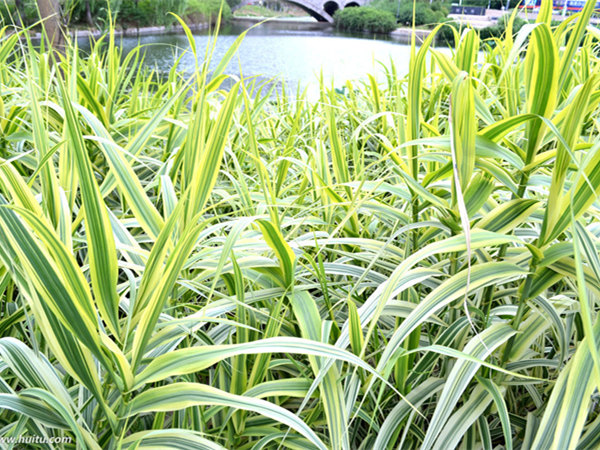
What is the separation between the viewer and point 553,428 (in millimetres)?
389

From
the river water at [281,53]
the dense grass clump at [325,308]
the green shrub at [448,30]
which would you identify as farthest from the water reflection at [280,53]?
the dense grass clump at [325,308]

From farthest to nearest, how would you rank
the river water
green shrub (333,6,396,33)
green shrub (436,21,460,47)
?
1. green shrub (333,6,396,33)
2. the river water
3. green shrub (436,21,460,47)

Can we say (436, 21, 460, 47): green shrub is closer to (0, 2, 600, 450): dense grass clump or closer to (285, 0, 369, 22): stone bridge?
(0, 2, 600, 450): dense grass clump

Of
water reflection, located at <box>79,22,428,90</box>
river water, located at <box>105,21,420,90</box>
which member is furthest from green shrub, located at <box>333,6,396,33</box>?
river water, located at <box>105,21,420,90</box>

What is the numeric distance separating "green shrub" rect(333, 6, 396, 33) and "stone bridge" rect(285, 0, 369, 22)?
1410 mm

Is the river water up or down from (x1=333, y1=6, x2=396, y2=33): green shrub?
down

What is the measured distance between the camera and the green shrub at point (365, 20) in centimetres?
838

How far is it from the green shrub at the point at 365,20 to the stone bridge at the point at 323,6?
1410 mm

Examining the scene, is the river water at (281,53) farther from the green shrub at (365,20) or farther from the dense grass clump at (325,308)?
the dense grass clump at (325,308)

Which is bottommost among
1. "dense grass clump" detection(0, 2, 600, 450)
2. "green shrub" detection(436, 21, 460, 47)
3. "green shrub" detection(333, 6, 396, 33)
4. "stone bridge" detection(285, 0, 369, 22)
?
"dense grass clump" detection(0, 2, 600, 450)

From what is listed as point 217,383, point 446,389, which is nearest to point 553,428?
point 446,389

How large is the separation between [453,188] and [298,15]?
1616cm

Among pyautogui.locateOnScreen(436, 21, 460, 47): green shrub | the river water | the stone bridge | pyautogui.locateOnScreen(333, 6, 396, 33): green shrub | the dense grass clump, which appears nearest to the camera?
the dense grass clump

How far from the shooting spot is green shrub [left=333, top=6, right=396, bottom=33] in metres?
8.38
